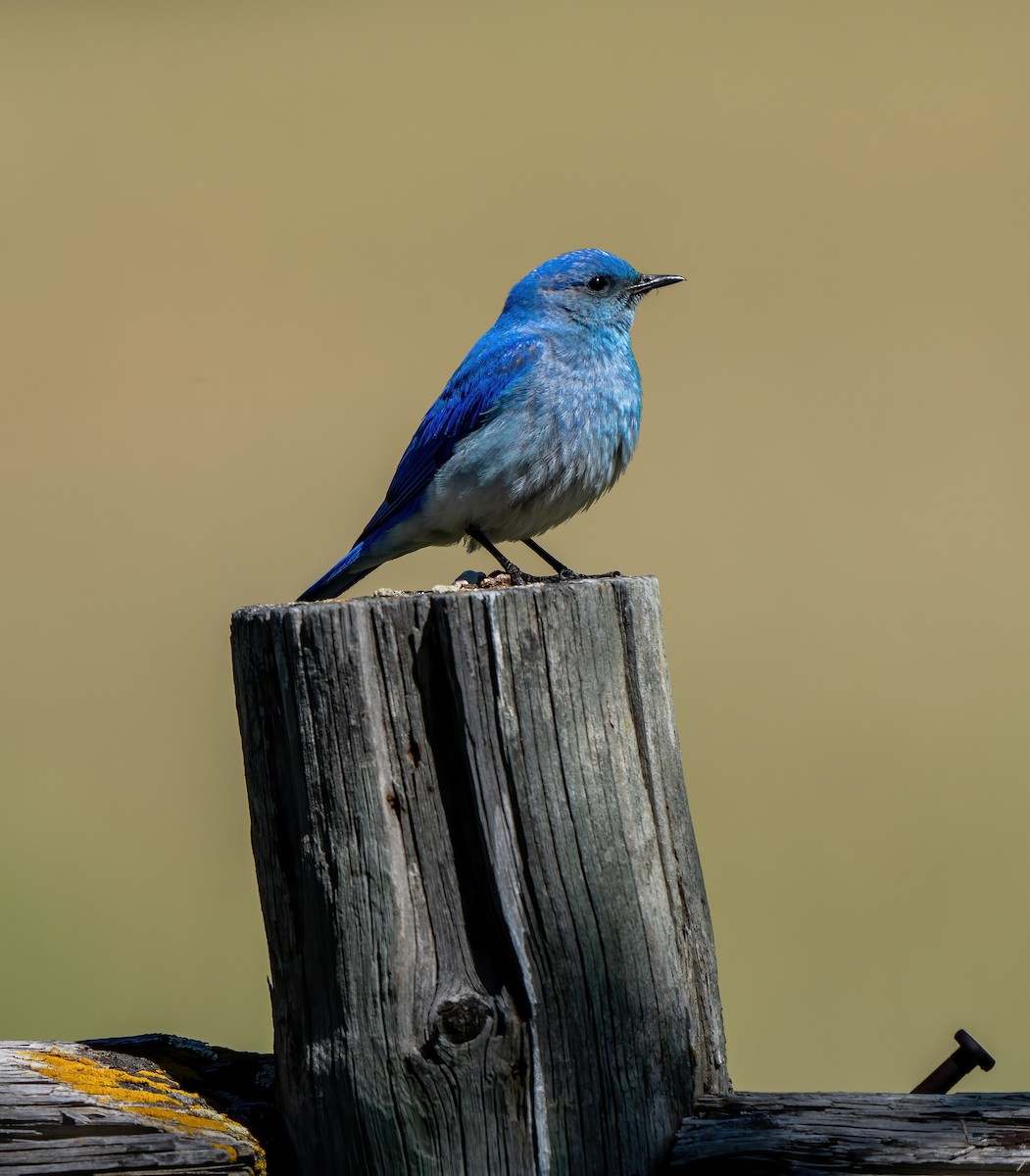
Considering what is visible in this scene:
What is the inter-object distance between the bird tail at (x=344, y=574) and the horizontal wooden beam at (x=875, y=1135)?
3065 millimetres

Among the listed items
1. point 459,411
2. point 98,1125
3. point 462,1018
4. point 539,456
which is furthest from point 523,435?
point 98,1125

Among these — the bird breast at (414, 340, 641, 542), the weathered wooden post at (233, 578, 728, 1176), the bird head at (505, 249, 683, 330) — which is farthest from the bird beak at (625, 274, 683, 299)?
the weathered wooden post at (233, 578, 728, 1176)

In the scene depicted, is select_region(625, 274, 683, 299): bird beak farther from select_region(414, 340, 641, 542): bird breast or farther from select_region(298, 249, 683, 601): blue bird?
select_region(414, 340, 641, 542): bird breast

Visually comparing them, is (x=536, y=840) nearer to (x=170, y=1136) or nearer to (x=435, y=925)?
(x=435, y=925)

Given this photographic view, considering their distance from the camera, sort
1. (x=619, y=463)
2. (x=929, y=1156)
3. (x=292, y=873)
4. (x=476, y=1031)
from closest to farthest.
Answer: (x=929, y=1156)
(x=476, y=1031)
(x=292, y=873)
(x=619, y=463)

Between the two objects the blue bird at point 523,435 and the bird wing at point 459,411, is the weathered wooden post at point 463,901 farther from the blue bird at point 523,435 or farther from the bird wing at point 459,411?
the bird wing at point 459,411

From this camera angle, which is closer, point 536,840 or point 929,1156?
point 929,1156

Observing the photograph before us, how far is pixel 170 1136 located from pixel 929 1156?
1.05 m

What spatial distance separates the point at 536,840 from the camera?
2029mm

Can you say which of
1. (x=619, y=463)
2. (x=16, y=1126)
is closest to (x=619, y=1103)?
(x=16, y=1126)

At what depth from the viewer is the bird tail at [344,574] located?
478 centimetres

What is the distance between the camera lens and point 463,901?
2.03 metres

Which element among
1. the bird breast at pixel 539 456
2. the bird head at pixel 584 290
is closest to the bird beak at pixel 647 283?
the bird head at pixel 584 290

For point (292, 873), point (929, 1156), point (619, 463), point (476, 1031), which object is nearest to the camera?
point (929, 1156)
